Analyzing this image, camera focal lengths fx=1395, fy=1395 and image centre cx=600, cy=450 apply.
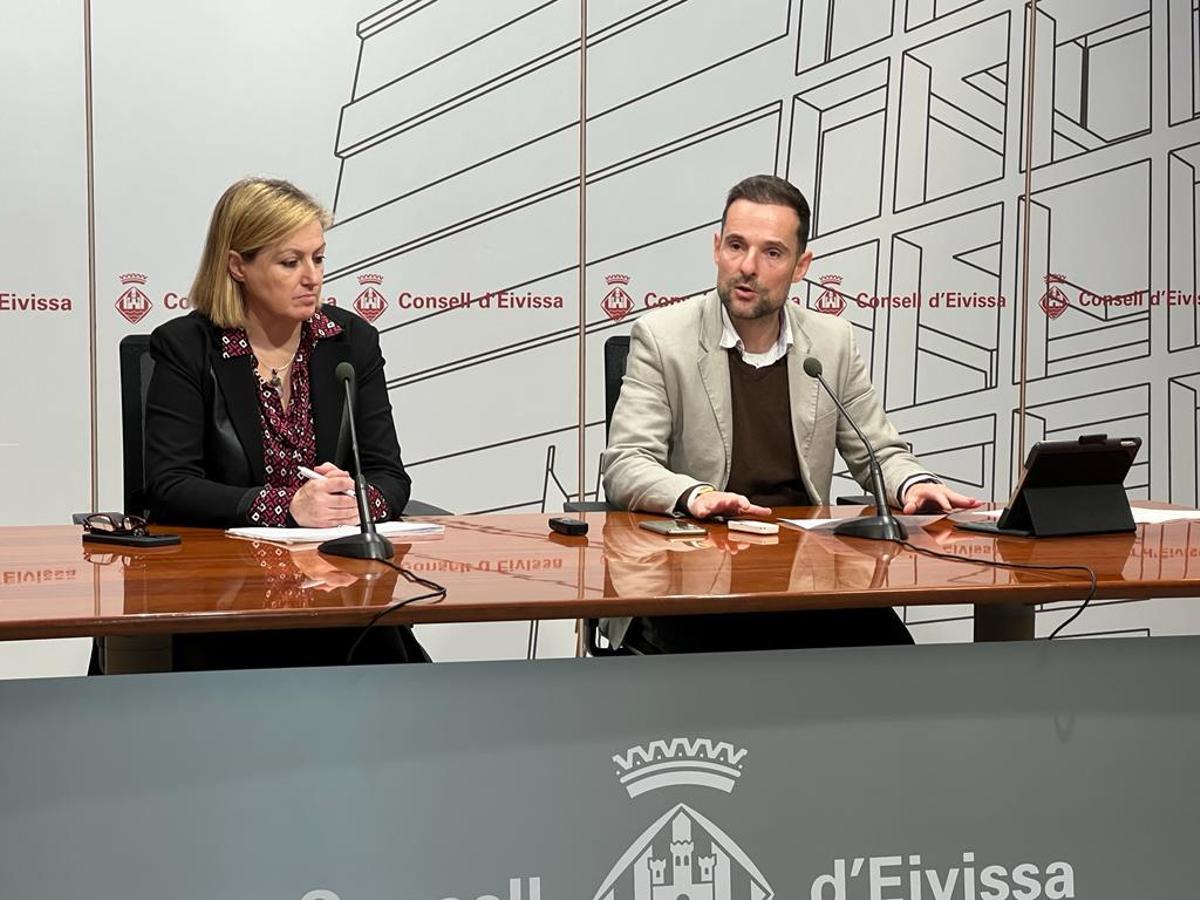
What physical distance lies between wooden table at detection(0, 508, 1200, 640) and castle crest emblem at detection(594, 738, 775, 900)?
21 centimetres

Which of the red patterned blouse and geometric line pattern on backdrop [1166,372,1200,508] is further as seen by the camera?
geometric line pattern on backdrop [1166,372,1200,508]

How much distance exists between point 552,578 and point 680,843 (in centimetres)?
39

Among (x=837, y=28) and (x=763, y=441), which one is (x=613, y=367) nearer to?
(x=763, y=441)

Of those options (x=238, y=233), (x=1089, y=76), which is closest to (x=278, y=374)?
(x=238, y=233)

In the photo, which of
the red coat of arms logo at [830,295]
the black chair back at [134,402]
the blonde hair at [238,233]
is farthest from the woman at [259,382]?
the red coat of arms logo at [830,295]

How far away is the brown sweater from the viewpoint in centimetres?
296

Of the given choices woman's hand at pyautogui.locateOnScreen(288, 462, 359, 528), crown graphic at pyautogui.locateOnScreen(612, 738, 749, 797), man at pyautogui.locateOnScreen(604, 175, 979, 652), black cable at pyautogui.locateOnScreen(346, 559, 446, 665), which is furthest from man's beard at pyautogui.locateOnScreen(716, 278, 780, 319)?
crown graphic at pyautogui.locateOnScreen(612, 738, 749, 797)

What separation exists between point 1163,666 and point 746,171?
2.55 metres

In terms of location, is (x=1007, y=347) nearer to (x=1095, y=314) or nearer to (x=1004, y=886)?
(x=1095, y=314)

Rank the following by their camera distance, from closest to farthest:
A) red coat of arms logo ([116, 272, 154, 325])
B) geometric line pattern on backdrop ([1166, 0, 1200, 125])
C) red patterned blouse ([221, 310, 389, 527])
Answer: red patterned blouse ([221, 310, 389, 527]) < red coat of arms logo ([116, 272, 154, 325]) < geometric line pattern on backdrop ([1166, 0, 1200, 125])

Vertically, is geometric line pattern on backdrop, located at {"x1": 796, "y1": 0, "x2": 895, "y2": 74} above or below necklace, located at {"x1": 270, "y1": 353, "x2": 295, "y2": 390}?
above

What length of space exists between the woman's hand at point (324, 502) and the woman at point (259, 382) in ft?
0.24

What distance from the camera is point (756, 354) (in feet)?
9.89

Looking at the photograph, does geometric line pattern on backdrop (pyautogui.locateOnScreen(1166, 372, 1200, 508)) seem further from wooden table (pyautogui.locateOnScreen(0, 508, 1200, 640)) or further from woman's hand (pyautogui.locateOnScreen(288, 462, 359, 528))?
woman's hand (pyautogui.locateOnScreen(288, 462, 359, 528))
